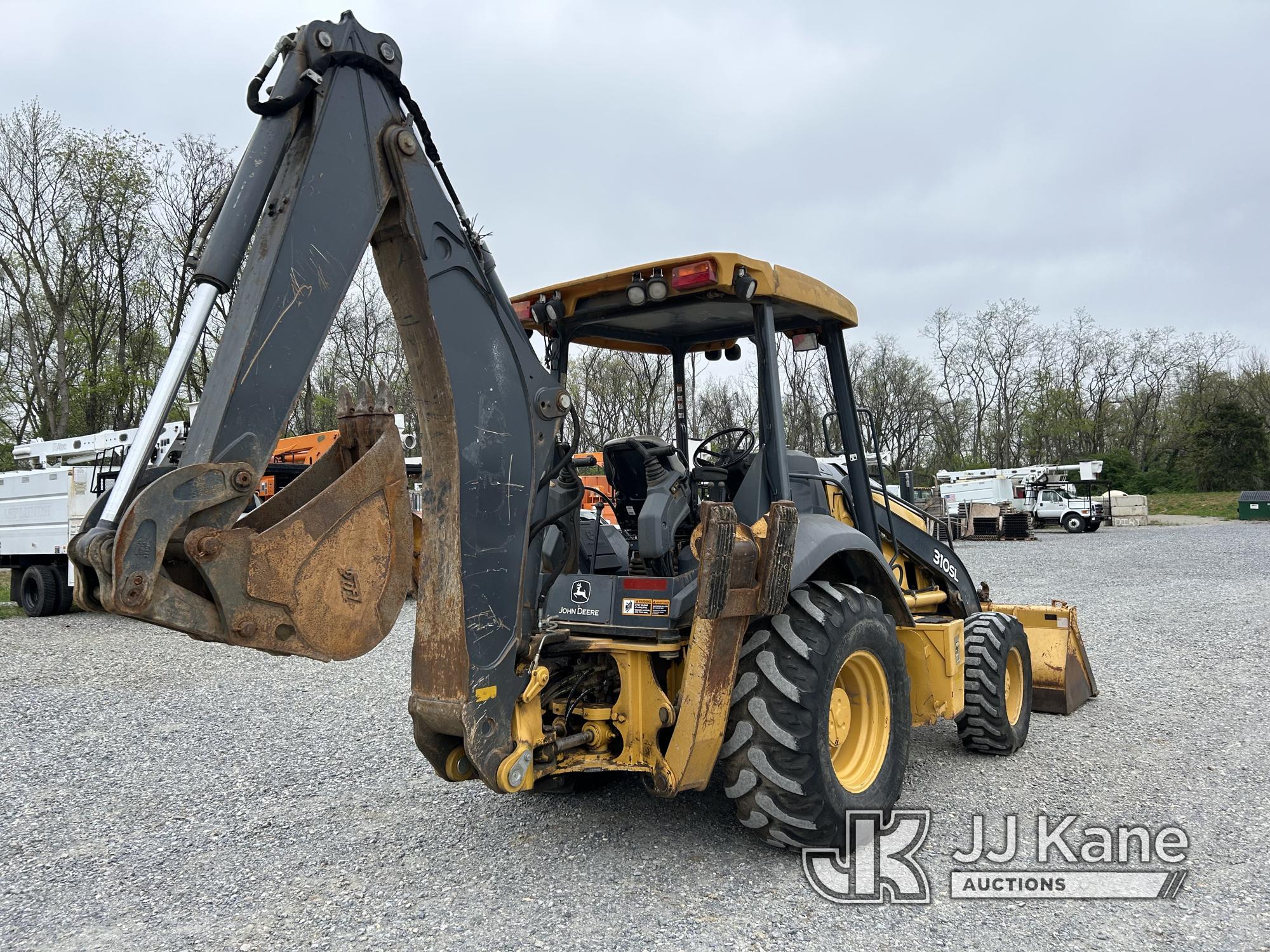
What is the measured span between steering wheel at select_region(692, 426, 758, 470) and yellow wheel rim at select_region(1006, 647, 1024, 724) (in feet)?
7.68

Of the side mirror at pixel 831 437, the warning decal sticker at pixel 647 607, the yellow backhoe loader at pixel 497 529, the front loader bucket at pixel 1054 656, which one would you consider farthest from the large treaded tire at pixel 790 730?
the front loader bucket at pixel 1054 656

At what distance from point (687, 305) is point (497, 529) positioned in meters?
1.71

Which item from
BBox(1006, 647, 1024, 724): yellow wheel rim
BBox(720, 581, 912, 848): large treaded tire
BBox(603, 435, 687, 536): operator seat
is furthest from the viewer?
BBox(1006, 647, 1024, 724): yellow wheel rim

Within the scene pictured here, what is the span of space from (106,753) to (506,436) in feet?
14.9

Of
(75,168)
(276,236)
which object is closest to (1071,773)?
(276,236)

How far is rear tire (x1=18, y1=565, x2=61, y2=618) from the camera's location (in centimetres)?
1412

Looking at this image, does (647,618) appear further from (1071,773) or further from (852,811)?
(1071,773)

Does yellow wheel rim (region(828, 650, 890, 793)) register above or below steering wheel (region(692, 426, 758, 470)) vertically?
below

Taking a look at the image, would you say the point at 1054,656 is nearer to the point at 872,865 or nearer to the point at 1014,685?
the point at 1014,685

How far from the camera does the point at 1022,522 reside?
93.2ft

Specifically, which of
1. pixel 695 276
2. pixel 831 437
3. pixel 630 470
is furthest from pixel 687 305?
pixel 831 437

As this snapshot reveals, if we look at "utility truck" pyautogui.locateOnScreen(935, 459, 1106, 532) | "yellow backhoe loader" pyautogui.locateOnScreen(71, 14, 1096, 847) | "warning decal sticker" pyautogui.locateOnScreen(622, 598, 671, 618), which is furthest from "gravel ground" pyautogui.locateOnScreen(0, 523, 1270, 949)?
"utility truck" pyautogui.locateOnScreen(935, 459, 1106, 532)

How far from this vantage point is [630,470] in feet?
15.0

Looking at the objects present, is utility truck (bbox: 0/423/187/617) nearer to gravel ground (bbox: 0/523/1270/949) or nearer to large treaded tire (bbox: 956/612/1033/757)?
gravel ground (bbox: 0/523/1270/949)
